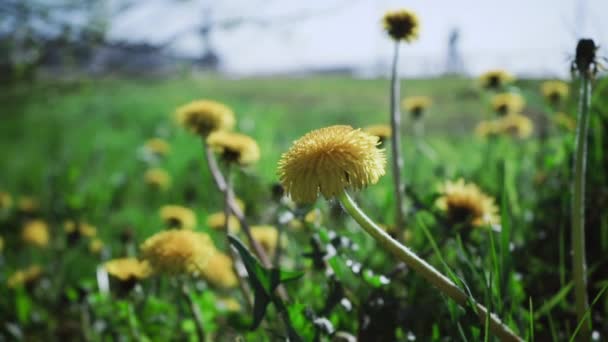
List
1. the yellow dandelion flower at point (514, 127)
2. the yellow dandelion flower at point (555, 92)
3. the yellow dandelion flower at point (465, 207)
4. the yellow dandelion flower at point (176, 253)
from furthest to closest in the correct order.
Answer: the yellow dandelion flower at point (514, 127) < the yellow dandelion flower at point (555, 92) < the yellow dandelion flower at point (465, 207) < the yellow dandelion flower at point (176, 253)

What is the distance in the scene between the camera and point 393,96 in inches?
44.3

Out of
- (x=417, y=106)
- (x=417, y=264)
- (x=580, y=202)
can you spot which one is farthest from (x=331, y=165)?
(x=417, y=106)

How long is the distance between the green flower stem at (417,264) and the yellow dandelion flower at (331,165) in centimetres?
3

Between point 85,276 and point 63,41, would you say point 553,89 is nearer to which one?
point 85,276

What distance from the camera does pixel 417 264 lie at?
62cm

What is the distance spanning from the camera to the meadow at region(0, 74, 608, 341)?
91cm

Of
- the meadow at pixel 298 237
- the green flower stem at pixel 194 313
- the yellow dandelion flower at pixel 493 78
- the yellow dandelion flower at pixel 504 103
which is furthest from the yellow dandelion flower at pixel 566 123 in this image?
the green flower stem at pixel 194 313

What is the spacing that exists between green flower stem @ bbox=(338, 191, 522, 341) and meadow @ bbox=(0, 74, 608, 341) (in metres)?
0.02

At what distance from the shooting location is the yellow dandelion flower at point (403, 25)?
1223 mm

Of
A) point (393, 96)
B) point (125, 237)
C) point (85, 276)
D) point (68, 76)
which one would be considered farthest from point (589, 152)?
point (68, 76)

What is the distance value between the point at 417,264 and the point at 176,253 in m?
0.57

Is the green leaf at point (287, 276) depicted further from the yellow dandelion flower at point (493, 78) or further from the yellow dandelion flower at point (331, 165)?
the yellow dandelion flower at point (493, 78)

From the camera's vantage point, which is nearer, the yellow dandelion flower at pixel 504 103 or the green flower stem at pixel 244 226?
the green flower stem at pixel 244 226

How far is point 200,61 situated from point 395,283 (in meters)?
2.40
